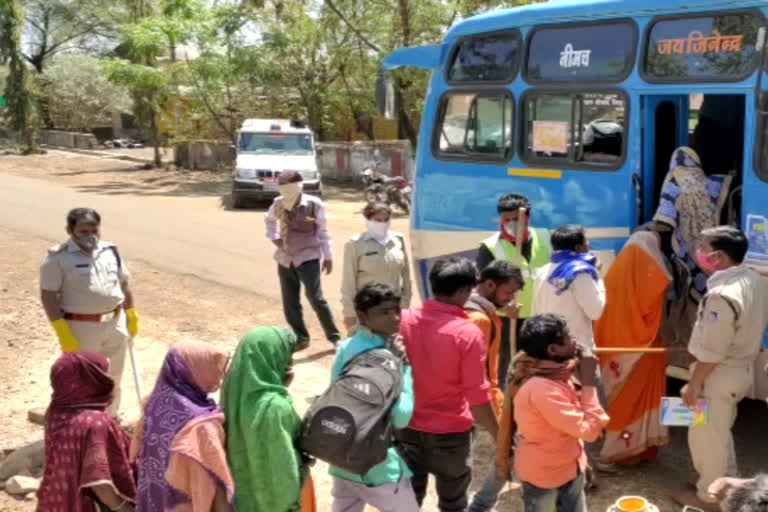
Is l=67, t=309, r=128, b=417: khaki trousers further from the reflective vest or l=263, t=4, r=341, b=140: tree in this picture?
l=263, t=4, r=341, b=140: tree

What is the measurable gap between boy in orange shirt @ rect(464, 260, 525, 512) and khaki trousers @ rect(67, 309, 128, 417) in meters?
2.60

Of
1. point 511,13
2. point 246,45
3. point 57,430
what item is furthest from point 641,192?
point 246,45

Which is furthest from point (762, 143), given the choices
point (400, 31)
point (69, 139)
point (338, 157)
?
point (69, 139)

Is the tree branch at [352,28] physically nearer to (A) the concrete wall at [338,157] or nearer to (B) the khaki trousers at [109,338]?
(A) the concrete wall at [338,157]

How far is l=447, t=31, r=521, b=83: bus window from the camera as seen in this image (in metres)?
6.86

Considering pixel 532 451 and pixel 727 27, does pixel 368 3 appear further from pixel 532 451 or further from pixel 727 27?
pixel 532 451

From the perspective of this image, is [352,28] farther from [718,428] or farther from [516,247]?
[718,428]

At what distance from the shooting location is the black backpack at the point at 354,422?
3336mm

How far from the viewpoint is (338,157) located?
2658 centimetres

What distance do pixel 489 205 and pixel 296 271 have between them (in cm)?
205

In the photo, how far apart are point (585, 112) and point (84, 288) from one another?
3.69 meters

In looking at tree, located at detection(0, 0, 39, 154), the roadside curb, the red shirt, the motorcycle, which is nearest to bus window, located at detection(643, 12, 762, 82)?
the red shirt

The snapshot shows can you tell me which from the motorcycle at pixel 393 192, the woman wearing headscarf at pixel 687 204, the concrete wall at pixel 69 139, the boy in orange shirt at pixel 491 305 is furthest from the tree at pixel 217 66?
the boy in orange shirt at pixel 491 305

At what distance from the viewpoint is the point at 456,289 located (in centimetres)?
406
